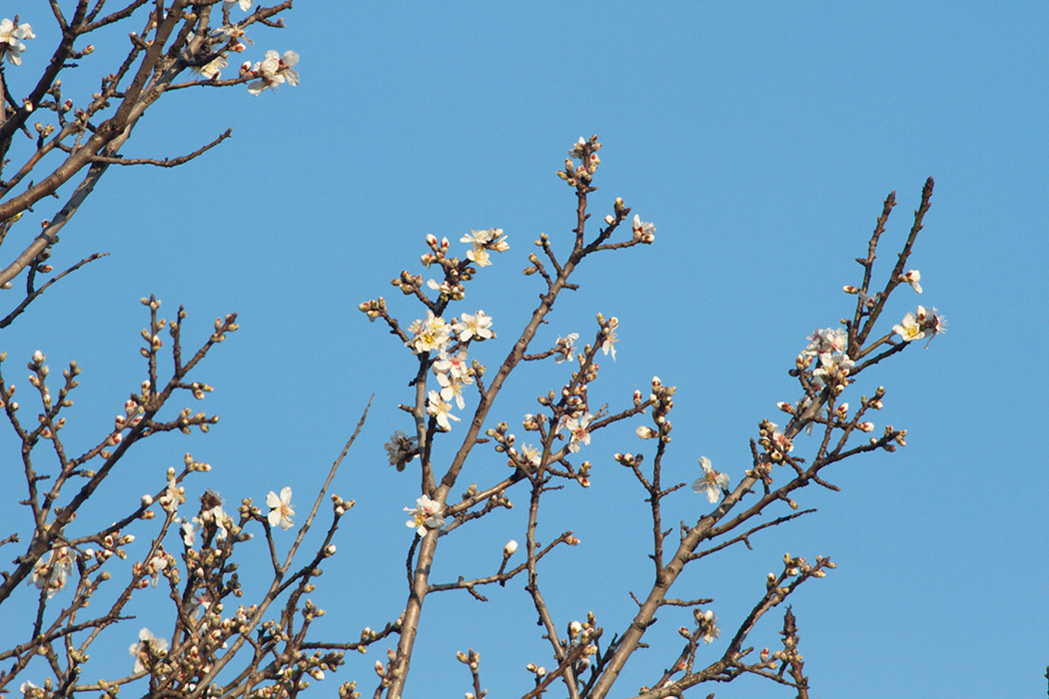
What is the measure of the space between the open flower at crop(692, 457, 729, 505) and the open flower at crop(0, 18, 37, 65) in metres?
4.53

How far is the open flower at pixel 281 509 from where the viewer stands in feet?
15.8

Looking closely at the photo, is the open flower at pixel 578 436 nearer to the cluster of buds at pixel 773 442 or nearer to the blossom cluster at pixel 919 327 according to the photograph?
the cluster of buds at pixel 773 442

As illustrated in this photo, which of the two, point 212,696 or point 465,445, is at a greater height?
point 465,445

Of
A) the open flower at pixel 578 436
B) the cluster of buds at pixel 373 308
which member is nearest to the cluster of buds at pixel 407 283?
the cluster of buds at pixel 373 308

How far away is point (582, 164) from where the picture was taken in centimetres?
588

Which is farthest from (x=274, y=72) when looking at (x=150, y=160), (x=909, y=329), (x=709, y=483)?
(x=909, y=329)

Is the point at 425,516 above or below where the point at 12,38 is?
Result: below

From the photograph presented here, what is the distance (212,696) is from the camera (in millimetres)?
4152

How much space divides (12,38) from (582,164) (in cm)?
347

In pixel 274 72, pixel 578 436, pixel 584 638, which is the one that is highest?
pixel 274 72

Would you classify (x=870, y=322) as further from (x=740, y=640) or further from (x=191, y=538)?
(x=191, y=538)

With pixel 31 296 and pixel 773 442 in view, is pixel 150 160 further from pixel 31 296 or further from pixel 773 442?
pixel 773 442

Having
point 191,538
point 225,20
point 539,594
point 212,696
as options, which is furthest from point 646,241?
point 212,696

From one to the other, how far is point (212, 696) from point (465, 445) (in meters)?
1.92
